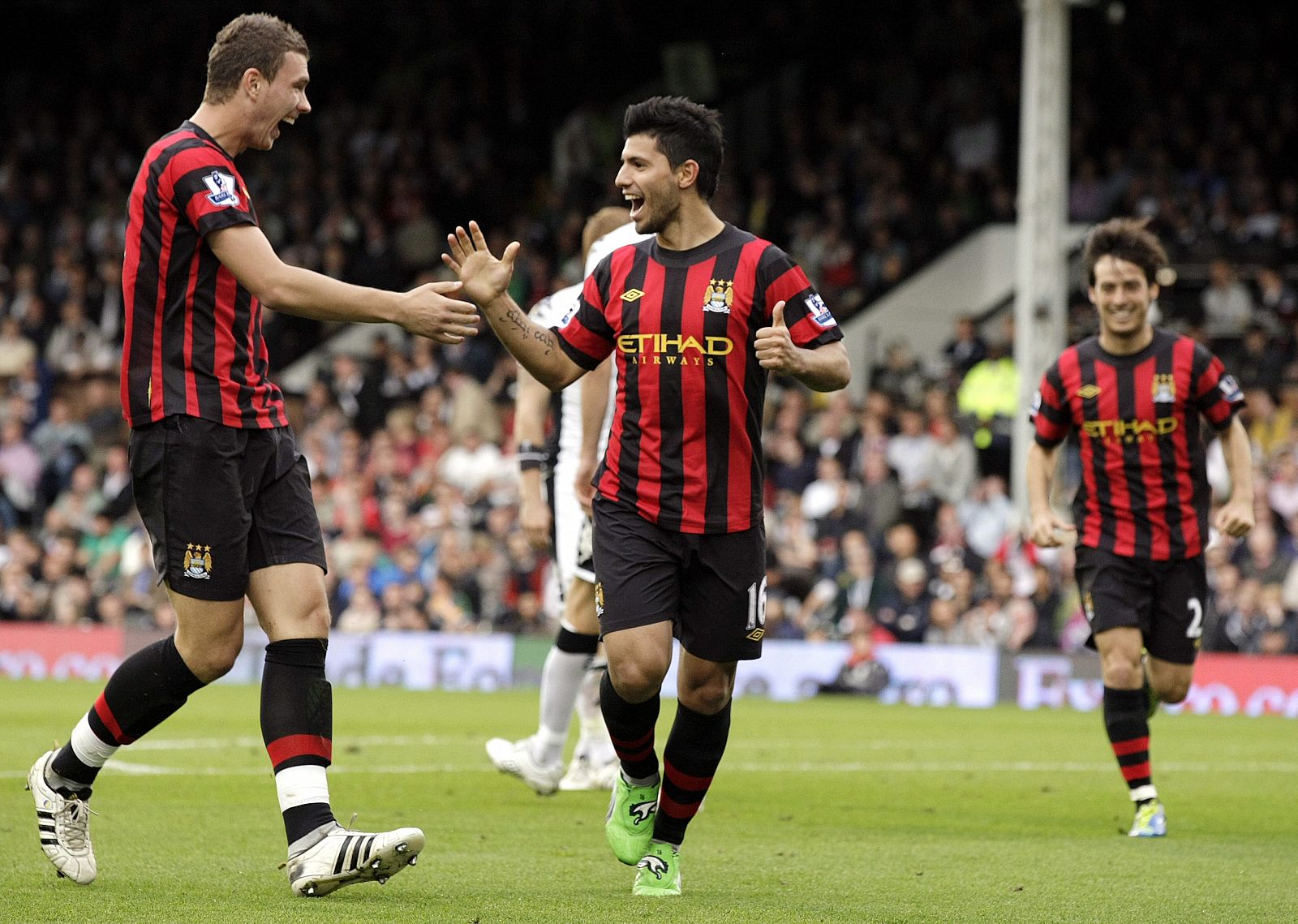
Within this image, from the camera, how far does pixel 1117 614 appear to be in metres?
7.98

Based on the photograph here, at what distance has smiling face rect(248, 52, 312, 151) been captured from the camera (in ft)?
18.2

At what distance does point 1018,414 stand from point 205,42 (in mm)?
16636

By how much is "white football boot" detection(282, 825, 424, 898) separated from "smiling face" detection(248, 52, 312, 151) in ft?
6.45

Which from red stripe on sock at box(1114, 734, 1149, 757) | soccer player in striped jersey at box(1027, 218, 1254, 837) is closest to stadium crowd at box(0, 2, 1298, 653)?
soccer player in striped jersey at box(1027, 218, 1254, 837)

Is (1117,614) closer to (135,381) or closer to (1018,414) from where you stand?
(135,381)

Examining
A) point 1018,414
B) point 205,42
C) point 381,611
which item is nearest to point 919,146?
point 1018,414

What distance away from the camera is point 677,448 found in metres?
5.74

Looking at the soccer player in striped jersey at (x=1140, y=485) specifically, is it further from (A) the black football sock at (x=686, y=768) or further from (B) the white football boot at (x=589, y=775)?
(A) the black football sock at (x=686, y=768)

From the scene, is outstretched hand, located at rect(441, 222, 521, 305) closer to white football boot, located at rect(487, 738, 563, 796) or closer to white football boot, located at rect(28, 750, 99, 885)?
white football boot, located at rect(28, 750, 99, 885)

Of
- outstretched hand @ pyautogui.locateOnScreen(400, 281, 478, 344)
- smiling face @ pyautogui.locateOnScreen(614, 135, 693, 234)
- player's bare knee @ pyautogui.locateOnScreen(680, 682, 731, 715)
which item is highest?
smiling face @ pyautogui.locateOnScreen(614, 135, 693, 234)

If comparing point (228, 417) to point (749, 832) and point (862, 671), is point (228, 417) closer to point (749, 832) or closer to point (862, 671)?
point (749, 832)

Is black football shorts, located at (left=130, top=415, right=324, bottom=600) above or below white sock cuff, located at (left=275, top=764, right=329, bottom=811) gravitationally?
above

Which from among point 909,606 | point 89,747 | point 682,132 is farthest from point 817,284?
point 89,747

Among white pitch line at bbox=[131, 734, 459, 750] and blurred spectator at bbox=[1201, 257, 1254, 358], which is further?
blurred spectator at bbox=[1201, 257, 1254, 358]
